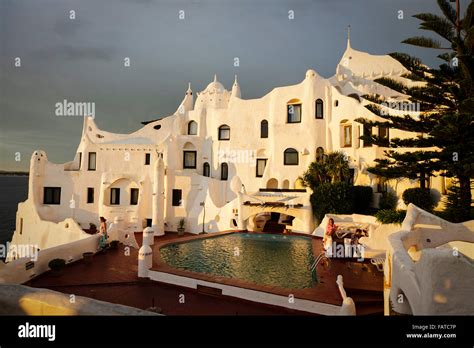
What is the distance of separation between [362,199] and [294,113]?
8101mm

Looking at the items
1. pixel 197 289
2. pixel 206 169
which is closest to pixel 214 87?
pixel 206 169

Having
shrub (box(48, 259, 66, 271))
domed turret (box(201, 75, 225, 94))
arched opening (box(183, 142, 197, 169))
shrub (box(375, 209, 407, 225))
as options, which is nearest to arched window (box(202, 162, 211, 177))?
arched opening (box(183, 142, 197, 169))

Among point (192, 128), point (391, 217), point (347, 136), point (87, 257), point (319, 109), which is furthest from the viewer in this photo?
point (192, 128)

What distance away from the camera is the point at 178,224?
64.7 ft

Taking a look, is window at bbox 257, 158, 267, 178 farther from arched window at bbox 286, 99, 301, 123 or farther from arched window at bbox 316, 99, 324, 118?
arched window at bbox 316, 99, 324, 118

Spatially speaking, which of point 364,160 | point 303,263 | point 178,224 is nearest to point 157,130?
point 178,224

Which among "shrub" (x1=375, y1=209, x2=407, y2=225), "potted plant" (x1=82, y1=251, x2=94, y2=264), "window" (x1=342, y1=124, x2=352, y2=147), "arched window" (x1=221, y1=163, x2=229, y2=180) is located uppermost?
"window" (x1=342, y1=124, x2=352, y2=147)

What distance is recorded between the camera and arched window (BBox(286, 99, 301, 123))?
21.7 metres

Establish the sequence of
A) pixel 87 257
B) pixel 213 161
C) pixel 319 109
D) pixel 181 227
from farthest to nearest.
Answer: pixel 213 161
pixel 319 109
pixel 181 227
pixel 87 257

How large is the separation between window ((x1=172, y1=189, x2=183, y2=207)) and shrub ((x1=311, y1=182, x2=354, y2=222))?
30.1 ft

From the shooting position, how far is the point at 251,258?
424 inches

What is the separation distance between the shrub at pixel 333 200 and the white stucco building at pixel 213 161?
2.08 meters

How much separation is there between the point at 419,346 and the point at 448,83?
11121 millimetres

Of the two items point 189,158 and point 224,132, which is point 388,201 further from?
point 189,158
